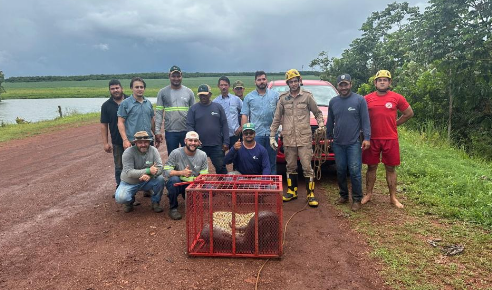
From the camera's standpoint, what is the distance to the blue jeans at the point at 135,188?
5016 millimetres

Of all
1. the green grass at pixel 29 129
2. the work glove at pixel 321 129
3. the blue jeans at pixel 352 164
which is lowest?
the green grass at pixel 29 129

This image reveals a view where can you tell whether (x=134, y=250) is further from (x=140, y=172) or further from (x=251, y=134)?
(x=251, y=134)

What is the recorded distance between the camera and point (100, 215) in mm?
5160

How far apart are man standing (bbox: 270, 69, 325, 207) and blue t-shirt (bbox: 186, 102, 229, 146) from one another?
0.86 m

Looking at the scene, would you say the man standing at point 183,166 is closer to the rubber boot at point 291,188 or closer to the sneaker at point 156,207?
the sneaker at point 156,207

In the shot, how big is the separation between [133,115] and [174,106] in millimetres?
659

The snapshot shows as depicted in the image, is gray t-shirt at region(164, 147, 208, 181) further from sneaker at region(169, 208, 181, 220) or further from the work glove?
the work glove

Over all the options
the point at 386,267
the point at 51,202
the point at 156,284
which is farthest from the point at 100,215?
the point at 386,267

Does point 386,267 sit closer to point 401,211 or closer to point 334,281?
point 334,281

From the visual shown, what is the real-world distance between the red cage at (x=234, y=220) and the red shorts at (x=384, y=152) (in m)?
1.93

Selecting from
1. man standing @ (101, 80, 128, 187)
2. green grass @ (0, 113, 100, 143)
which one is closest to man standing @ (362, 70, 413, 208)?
man standing @ (101, 80, 128, 187)

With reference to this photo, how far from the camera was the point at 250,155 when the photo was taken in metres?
5.10

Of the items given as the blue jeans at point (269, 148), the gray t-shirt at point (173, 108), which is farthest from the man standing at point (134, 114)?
the blue jeans at point (269, 148)

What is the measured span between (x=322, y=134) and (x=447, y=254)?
2390 millimetres
